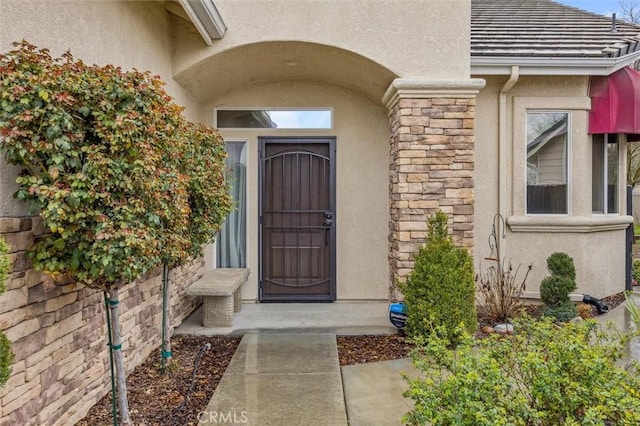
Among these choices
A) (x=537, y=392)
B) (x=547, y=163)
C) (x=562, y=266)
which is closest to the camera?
(x=537, y=392)

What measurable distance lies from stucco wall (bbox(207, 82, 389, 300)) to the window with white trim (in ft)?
10.9

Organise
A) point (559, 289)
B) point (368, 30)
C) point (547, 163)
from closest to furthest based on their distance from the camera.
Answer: point (368, 30) < point (559, 289) < point (547, 163)

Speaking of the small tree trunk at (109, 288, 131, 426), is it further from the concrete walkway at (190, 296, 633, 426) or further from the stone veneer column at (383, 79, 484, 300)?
the stone veneer column at (383, 79, 484, 300)

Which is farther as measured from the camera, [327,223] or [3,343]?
[327,223]

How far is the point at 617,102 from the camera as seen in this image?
599 centimetres

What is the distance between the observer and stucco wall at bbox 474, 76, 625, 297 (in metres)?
6.07

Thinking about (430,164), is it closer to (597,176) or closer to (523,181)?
(523,181)

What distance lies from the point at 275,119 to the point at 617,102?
5166 millimetres

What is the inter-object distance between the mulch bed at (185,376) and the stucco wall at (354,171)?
160 cm

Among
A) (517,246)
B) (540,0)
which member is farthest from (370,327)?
(540,0)

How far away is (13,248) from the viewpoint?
2426 millimetres

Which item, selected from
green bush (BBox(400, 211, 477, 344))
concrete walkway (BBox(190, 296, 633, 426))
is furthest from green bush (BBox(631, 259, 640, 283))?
green bush (BBox(400, 211, 477, 344))

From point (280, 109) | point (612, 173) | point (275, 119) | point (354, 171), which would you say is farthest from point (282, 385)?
point (612, 173)

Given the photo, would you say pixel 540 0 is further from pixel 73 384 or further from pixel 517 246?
pixel 73 384
